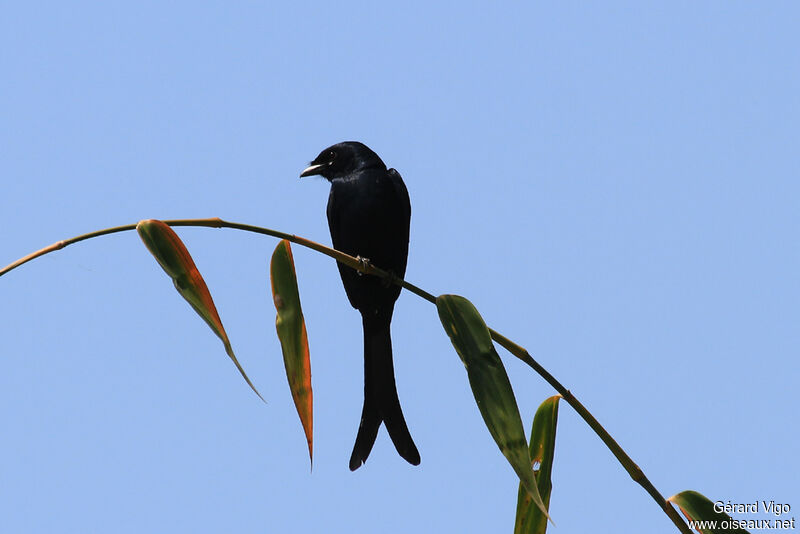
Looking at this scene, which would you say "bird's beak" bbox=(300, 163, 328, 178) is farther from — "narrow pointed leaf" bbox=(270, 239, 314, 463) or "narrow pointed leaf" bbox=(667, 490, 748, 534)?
"narrow pointed leaf" bbox=(667, 490, 748, 534)

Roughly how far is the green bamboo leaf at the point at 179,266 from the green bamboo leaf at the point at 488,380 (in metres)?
0.46

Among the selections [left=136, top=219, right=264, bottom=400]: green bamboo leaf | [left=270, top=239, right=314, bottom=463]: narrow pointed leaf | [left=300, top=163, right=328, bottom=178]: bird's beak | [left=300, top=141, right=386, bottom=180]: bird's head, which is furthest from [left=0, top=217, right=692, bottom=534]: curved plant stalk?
[left=300, top=163, right=328, bottom=178]: bird's beak

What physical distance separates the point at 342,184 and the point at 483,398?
2125mm

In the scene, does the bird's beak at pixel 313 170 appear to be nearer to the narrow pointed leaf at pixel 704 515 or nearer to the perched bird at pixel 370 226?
the perched bird at pixel 370 226

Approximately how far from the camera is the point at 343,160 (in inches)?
152

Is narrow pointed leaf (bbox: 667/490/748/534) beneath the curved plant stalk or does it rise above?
beneath

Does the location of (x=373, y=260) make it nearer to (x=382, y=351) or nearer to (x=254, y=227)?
(x=382, y=351)

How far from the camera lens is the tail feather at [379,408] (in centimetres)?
255

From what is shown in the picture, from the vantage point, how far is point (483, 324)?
1.79m

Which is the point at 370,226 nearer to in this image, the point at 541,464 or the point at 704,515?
the point at 541,464

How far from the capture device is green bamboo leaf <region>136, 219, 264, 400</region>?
1.69 m

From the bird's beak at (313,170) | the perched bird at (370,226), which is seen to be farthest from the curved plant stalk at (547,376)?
the bird's beak at (313,170)

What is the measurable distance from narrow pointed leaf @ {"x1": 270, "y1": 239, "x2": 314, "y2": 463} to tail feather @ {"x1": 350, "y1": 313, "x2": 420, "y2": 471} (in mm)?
690

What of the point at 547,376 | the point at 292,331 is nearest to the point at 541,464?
the point at 547,376
